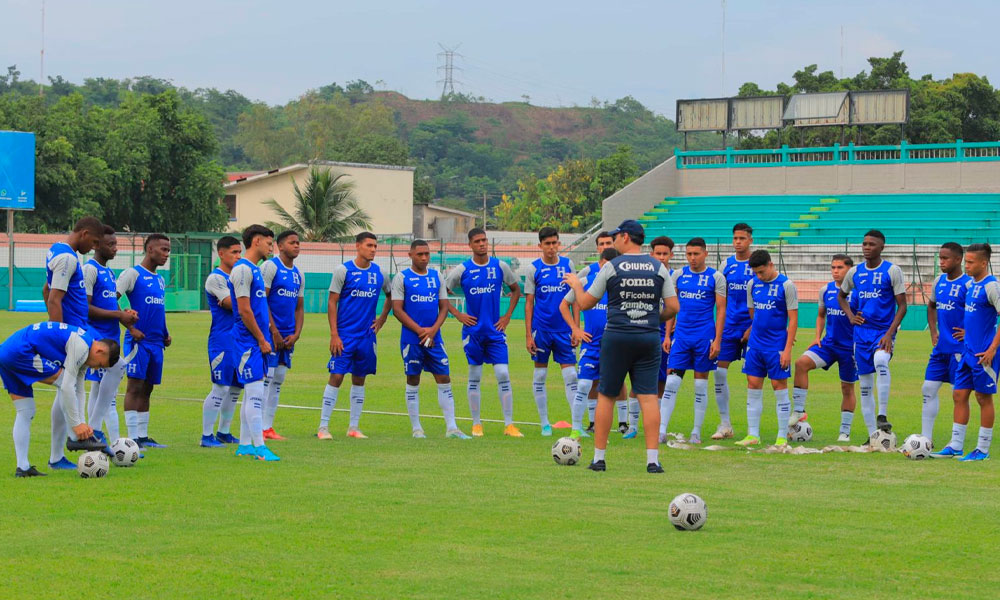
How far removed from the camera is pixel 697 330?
14047mm

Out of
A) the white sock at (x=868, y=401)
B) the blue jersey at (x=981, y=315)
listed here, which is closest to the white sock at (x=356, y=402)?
the white sock at (x=868, y=401)

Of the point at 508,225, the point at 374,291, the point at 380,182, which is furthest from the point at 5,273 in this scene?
the point at 508,225

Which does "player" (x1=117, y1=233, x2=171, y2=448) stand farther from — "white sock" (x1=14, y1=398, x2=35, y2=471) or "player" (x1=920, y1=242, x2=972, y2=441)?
"player" (x1=920, y1=242, x2=972, y2=441)

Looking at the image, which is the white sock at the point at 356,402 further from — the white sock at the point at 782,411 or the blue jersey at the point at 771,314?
the white sock at the point at 782,411

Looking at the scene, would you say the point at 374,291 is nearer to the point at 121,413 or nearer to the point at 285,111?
the point at 121,413

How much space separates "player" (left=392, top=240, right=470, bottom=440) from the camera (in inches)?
549

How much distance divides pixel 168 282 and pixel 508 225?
53.3m

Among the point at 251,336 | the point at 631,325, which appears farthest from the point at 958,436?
the point at 251,336

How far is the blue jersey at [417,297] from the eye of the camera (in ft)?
46.2

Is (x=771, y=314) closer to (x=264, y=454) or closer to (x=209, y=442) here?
(x=264, y=454)

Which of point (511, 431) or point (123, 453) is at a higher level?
point (123, 453)

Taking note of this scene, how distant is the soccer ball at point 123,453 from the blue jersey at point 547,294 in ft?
17.0

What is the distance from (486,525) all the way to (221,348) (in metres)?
4.98

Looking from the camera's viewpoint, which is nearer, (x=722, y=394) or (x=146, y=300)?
(x=146, y=300)
